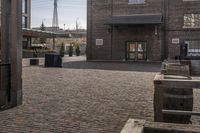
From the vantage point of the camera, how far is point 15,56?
24.4ft

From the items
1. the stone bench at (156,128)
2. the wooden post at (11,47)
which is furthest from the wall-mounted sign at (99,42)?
the stone bench at (156,128)

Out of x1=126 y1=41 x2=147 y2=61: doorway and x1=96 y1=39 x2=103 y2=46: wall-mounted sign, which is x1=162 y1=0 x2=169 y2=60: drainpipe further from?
x1=96 y1=39 x2=103 y2=46: wall-mounted sign

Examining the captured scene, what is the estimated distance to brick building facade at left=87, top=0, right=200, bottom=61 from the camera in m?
30.4

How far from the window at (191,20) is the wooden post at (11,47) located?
25.5 meters

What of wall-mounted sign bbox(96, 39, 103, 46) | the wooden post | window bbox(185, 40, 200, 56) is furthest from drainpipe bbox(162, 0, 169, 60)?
the wooden post

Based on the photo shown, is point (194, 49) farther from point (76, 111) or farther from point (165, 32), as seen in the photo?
point (76, 111)

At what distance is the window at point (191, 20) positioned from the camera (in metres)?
30.4

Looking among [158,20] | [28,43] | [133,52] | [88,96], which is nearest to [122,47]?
[133,52]

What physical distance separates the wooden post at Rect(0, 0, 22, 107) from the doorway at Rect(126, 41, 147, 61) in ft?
82.9

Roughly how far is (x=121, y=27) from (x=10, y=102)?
2585cm

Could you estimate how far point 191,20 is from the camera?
1202 inches

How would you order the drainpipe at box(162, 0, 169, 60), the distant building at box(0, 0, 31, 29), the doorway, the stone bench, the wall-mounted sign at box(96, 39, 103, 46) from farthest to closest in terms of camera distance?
1. the distant building at box(0, 0, 31, 29)
2. the wall-mounted sign at box(96, 39, 103, 46)
3. the doorway
4. the drainpipe at box(162, 0, 169, 60)
5. the stone bench

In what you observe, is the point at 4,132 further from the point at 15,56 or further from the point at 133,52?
the point at 133,52

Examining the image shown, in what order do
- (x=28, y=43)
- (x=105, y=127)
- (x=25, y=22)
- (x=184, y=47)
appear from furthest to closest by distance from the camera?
1. (x=25, y=22)
2. (x=28, y=43)
3. (x=184, y=47)
4. (x=105, y=127)
